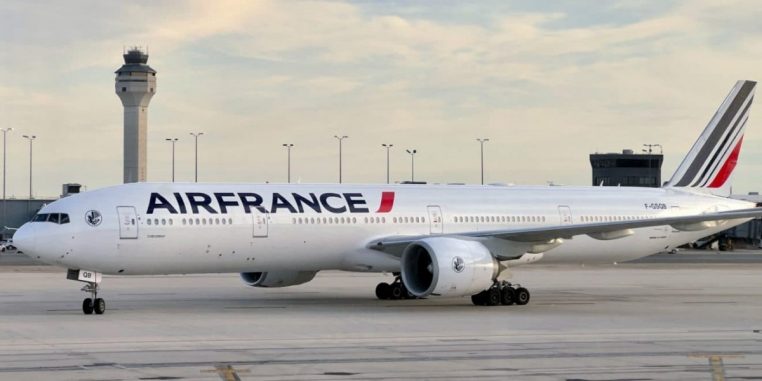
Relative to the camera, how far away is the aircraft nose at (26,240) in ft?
100

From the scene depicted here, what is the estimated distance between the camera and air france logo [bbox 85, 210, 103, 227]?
30922 mm

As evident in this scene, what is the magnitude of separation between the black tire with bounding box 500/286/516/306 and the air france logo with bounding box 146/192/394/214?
4.22 m

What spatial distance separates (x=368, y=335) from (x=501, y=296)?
10.2 meters

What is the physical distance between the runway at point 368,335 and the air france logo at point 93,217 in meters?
2.40

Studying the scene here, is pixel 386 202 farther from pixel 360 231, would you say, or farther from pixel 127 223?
pixel 127 223

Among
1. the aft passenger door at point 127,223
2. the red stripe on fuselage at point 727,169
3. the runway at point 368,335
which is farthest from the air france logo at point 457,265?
the red stripe on fuselage at point 727,169

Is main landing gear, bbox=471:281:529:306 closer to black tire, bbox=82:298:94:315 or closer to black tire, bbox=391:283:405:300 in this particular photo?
black tire, bbox=391:283:405:300

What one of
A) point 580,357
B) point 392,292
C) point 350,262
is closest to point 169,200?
point 350,262

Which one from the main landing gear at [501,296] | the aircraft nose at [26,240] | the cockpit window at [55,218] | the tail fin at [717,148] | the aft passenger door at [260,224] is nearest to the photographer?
the aircraft nose at [26,240]

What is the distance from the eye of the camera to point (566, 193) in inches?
1588

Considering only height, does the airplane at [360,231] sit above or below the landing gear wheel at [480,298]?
above

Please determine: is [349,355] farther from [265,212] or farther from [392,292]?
[392,292]

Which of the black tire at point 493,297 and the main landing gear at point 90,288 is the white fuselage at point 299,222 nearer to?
the main landing gear at point 90,288

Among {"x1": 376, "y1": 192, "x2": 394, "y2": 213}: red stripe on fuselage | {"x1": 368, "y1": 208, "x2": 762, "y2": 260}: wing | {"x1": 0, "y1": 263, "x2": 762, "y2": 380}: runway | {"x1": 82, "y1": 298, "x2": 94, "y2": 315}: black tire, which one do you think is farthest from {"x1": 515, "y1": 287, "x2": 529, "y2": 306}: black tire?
{"x1": 82, "y1": 298, "x2": 94, "y2": 315}: black tire
